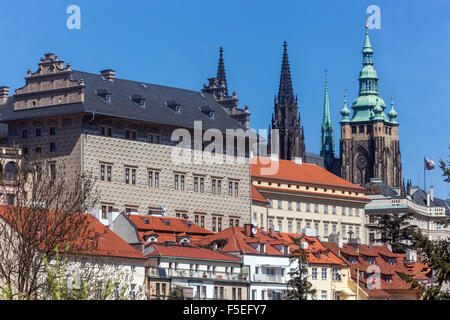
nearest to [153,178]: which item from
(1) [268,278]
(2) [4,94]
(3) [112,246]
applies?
(1) [268,278]

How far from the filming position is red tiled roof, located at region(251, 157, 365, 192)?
126m

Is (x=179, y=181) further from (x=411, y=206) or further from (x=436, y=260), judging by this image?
(x=411, y=206)

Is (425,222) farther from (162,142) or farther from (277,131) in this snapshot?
(162,142)

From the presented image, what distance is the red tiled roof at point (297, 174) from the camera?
126000 mm

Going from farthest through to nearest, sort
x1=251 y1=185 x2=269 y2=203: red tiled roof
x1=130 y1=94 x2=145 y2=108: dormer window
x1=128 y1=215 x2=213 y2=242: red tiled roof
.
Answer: x1=251 y1=185 x2=269 y2=203: red tiled roof, x1=130 y1=94 x2=145 y2=108: dormer window, x1=128 y1=215 x2=213 y2=242: red tiled roof

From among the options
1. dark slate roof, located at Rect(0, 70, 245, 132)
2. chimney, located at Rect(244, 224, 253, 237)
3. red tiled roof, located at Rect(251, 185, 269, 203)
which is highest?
dark slate roof, located at Rect(0, 70, 245, 132)

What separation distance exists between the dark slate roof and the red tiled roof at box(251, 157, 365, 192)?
1759 cm

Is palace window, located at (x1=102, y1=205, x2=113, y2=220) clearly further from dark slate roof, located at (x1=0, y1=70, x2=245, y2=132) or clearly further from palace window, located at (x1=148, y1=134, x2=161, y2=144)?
palace window, located at (x1=148, y1=134, x2=161, y2=144)

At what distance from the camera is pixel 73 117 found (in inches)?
3642

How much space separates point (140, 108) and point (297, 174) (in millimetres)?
36787

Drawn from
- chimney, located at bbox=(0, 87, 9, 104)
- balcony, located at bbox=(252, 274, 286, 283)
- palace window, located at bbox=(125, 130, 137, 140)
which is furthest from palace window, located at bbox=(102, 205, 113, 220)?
chimney, located at bbox=(0, 87, 9, 104)

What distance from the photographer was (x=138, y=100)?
9806 cm

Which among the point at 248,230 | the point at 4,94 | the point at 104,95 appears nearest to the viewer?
the point at 248,230
